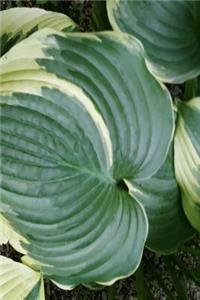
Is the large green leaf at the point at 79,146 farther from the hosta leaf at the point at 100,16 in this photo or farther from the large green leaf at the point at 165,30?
the hosta leaf at the point at 100,16

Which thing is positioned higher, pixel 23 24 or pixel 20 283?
pixel 23 24

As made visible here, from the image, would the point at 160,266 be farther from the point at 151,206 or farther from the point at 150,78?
the point at 150,78

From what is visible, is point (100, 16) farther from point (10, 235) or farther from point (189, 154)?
point (10, 235)

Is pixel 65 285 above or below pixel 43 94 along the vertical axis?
below

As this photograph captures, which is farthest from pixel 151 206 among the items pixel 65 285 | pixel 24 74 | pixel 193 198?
pixel 24 74

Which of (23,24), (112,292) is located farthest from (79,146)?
(112,292)

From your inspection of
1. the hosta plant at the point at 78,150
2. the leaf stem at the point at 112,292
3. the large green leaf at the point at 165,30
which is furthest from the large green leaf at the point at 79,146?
the leaf stem at the point at 112,292
